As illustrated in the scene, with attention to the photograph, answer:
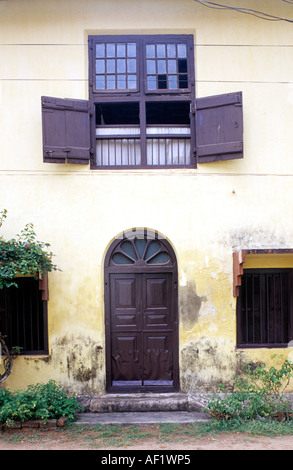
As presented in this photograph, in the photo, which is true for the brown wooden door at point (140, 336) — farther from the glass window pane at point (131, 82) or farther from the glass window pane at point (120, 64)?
the glass window pane at point (120, 64)

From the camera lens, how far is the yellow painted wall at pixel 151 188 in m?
6.38

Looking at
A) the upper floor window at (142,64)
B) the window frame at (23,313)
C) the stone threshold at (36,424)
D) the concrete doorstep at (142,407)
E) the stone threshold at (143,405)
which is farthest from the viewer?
the upper floor window at (142,64)

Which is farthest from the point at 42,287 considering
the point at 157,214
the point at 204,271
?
the point at 204,271

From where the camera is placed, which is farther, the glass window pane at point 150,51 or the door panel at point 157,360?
the glass window pane at point 150,51

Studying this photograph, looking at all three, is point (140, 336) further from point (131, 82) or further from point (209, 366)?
point (131, 82)

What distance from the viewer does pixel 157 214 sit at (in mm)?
6445

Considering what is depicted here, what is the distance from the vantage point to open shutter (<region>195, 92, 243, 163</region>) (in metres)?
6.32

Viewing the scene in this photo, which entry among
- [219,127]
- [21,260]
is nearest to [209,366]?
[21,260]

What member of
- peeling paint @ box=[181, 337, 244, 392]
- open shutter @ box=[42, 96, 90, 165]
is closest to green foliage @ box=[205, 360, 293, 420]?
peeling paint @ box=[181, 337, 244, 392]

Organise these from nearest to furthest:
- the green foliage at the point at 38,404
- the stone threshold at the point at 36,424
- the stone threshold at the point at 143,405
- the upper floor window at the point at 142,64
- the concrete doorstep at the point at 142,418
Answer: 1. the green foliage at the point at 38,404
2. the stone threshold at the point at 36,424
3. the concrete doorstep at the point at 142,418
4. the stone threshold at the point at 143,405
5. the upper floor window at the point at 142,64

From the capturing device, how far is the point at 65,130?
6.34m

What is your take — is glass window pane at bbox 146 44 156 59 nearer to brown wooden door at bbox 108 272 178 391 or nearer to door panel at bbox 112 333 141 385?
brown wooden door at bbox 108 272 178 391

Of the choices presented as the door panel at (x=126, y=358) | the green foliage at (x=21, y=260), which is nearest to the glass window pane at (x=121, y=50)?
the green foliage at (x=21, y=260)

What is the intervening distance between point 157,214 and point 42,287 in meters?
2.10
